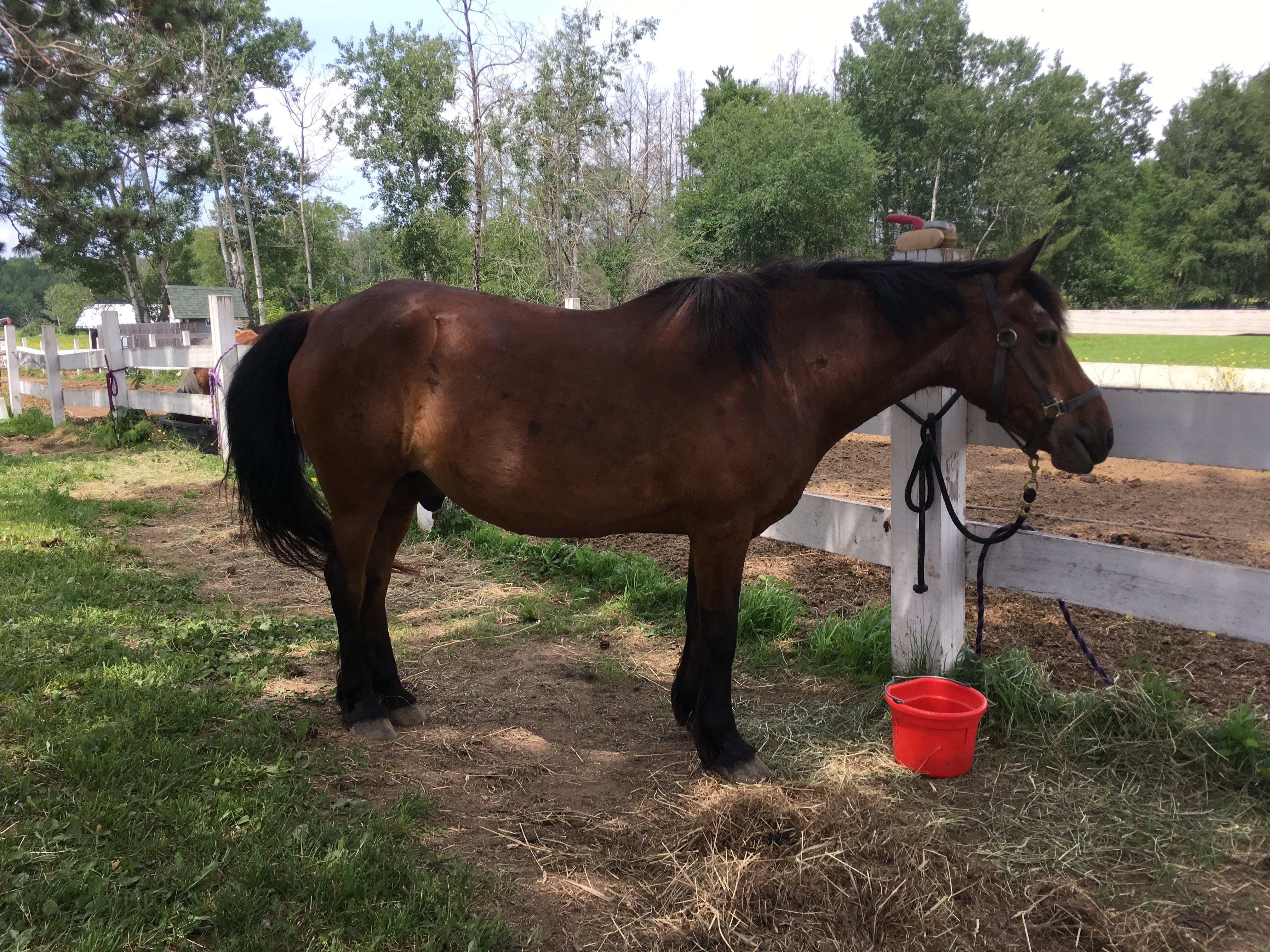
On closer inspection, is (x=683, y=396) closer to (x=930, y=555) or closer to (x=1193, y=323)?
(x=930, y=555)

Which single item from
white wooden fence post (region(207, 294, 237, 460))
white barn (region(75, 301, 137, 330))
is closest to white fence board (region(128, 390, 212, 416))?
white wooden fence post (region(207, 294, 237, 460))

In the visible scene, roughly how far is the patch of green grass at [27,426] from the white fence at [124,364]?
0.73 feet

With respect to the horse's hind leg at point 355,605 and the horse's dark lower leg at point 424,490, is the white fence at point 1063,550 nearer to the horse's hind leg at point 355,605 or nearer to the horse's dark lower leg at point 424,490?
the horse's dark lower leg at point 424,490

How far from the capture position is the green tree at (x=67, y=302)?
66.4m

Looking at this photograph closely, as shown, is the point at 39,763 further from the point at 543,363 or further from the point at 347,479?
the point at 543,363

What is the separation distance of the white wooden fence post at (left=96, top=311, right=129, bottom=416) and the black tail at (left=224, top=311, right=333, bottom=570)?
8.88m

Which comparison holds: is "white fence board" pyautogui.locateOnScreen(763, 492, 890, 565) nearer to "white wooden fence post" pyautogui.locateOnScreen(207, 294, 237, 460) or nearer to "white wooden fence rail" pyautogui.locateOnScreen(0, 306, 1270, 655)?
"white wooden fence rail" pyautogui.locateOnScreen(0, 306, 1270, 655)

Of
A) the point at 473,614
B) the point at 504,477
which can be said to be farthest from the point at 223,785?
the point at 473,614

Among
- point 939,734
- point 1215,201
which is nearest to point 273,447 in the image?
point 939,734

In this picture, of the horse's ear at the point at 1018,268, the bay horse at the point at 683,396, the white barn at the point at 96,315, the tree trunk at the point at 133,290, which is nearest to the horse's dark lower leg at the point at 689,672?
the bay horse at the point at 683,396

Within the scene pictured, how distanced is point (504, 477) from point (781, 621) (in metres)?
1.89

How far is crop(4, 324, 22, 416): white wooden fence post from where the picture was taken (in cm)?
1295

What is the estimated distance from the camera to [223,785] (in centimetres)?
257

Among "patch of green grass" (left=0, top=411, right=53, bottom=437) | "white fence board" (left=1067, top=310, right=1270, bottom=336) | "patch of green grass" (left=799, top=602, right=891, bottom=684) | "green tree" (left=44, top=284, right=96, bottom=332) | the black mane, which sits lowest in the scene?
"patch of green grass" (left=799, top=602, right=891, bottom=684)
